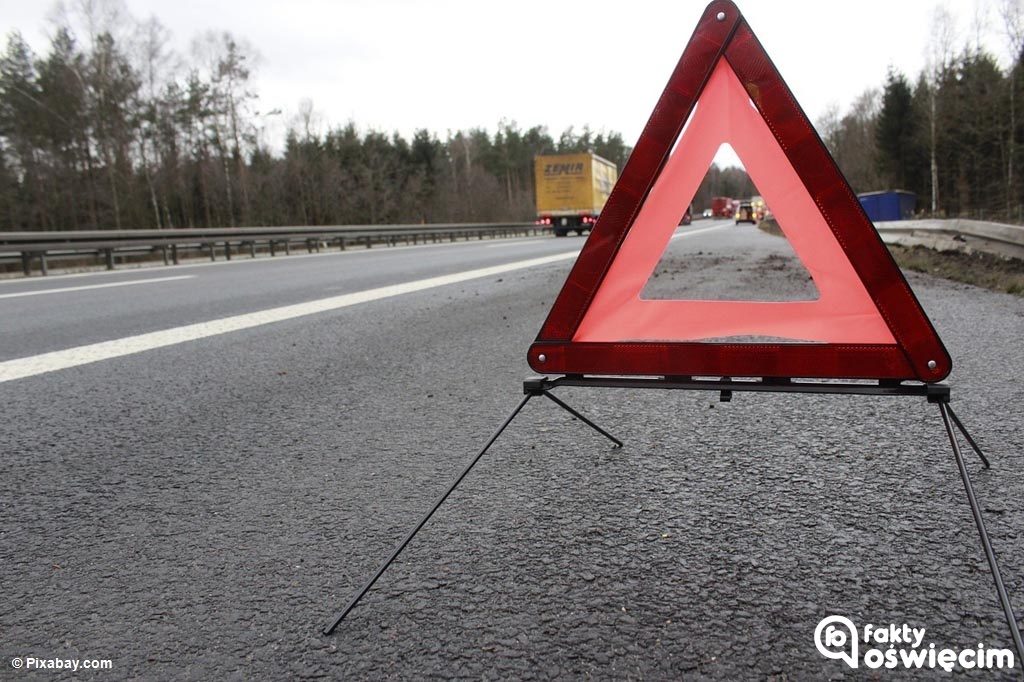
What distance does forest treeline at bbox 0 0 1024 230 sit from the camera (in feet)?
120

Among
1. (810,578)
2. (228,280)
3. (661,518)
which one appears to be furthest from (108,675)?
(228,280)

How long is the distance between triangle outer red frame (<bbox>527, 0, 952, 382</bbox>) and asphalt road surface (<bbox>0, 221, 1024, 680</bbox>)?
1.60 ft

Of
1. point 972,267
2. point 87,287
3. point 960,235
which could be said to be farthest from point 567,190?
point 87,287

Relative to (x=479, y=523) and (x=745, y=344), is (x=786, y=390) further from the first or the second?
(x=479, y=523)

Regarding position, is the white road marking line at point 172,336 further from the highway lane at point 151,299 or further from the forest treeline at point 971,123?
the forest treeline at point 971,123

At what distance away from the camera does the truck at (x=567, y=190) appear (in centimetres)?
3556

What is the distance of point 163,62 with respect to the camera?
4006cm

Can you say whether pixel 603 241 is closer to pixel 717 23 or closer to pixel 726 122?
pixel 726 122

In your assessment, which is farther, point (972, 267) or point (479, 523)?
point (972, 267)

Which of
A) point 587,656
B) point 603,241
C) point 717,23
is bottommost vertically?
point 587,656

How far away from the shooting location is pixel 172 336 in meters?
5.21

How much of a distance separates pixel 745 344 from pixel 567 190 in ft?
115

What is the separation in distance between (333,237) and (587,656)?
76.4ft

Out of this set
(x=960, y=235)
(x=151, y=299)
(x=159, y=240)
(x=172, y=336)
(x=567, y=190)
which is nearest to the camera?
(x=172, y=336)
